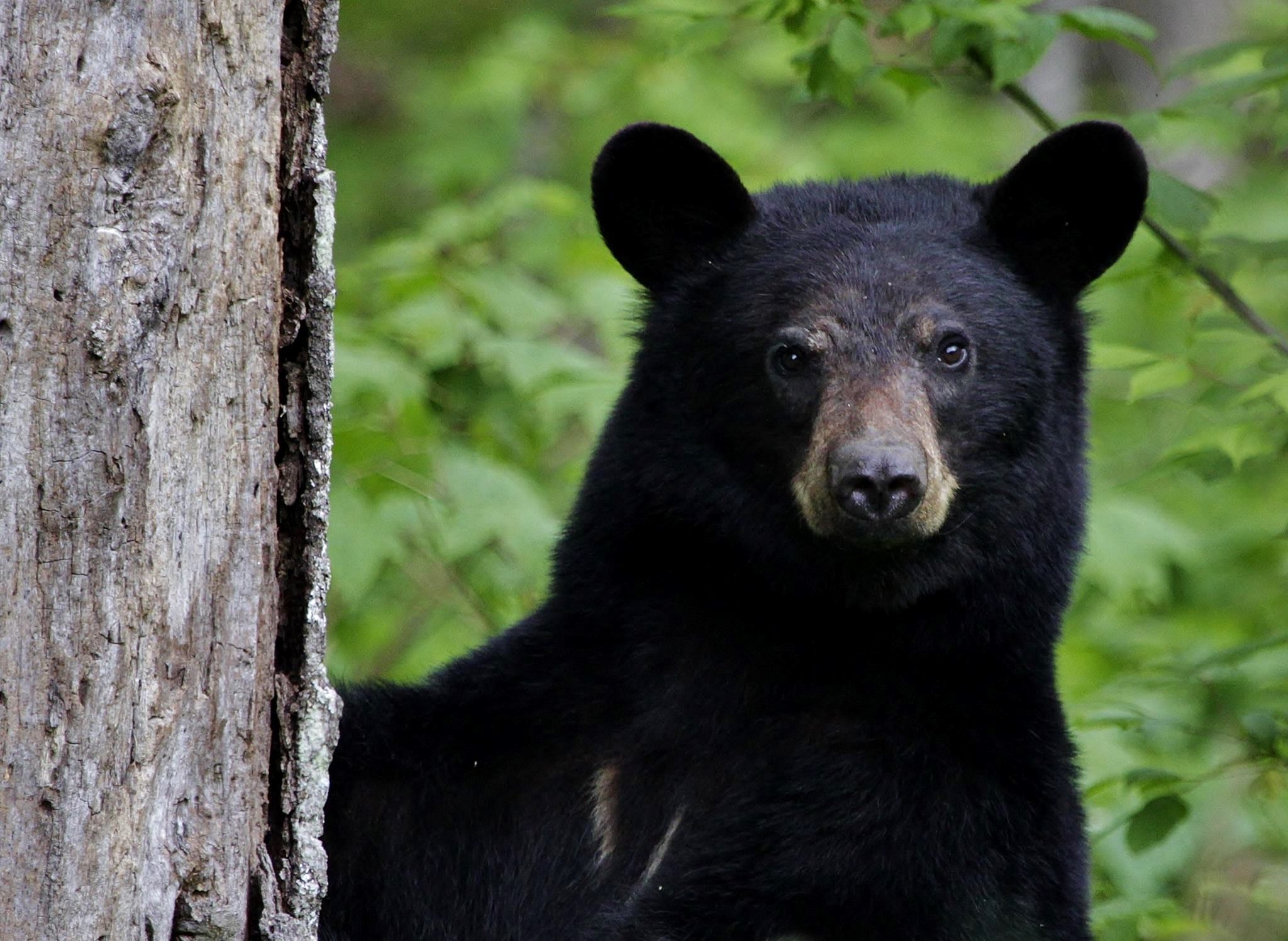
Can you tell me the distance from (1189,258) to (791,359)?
1482 mm

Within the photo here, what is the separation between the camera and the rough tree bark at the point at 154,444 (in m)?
2.06

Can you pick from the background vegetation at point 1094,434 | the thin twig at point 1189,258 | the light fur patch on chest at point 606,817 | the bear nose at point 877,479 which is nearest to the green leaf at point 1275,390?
the background vegetation at point 1094,434

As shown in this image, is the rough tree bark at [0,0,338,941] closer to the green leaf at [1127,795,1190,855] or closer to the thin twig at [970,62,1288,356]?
the green leaf at [1127,795,1190,855]

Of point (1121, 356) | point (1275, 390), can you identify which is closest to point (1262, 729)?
point (1275, 390)

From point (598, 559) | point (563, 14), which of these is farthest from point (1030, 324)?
point (563, 14)

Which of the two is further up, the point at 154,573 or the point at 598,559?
the point at 598,559

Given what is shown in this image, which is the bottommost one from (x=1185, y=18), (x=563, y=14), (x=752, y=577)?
(x=752, y=577)

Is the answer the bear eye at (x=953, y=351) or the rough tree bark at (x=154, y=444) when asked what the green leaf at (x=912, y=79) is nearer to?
the bear eye at (x=953, y=351)

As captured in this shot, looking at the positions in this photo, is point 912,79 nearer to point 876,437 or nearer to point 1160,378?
point 1160,378

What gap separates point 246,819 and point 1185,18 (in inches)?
516

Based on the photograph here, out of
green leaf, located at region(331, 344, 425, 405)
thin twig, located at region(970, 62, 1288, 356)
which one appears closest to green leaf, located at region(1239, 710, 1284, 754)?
thin twig, located at region(970, 62, 1288, 356)

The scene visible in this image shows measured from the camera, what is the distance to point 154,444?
7.10 feet

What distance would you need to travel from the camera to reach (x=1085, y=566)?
17.4ft

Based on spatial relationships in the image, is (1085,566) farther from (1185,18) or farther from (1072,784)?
(1185,18)
